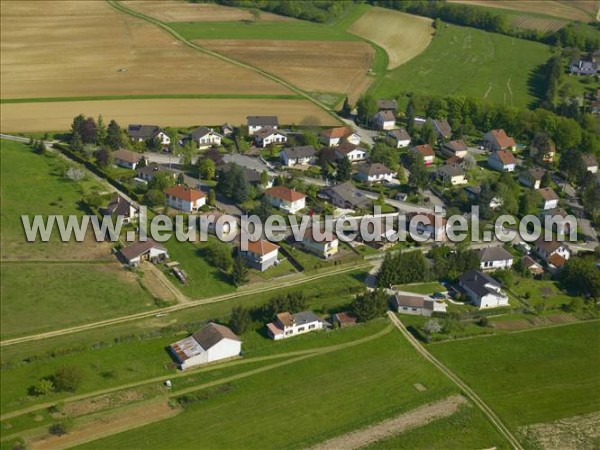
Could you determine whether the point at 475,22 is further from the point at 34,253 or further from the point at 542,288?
the point at 34,253

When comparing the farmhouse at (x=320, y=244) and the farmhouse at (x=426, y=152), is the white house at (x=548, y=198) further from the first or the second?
the farmhouse at (x=320, y=244)

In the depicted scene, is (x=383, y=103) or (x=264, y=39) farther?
(x=264, y=39)

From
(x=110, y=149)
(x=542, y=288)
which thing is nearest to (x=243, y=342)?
(x=542, y=288)

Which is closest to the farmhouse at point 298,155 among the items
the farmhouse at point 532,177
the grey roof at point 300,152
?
the grey roof at point 300,152

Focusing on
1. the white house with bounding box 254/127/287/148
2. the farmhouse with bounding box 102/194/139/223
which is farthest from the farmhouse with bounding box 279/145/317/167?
the farmhouse with bounding box 102/194/139/223

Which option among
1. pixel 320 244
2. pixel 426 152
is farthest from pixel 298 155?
pixel 320 244

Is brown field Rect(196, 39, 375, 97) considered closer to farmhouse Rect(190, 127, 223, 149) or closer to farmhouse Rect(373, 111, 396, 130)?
farmhouse Rect(373, 111, 396, 130)
